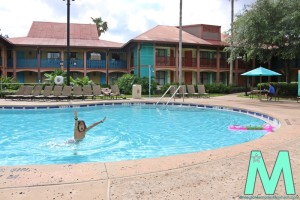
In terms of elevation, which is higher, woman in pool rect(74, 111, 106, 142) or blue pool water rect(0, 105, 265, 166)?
woman in pool rect(74, 111, 106, 142)

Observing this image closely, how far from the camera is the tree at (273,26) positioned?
1992cm

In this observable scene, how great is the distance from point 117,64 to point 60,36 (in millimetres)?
7110

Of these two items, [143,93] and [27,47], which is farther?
[27,47]

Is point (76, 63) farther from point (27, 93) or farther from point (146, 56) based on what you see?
point (27, 93)

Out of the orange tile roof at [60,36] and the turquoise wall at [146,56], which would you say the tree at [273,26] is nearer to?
the turquoise wall at [146,56]

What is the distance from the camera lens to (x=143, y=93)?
2488 centimetres

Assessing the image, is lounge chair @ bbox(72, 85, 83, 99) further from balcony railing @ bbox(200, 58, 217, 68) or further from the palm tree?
the palm tree

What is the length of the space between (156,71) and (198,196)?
28.9 meters

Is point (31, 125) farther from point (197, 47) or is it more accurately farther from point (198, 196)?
point (197, 47)

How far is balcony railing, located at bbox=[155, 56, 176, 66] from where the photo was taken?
30312 mm

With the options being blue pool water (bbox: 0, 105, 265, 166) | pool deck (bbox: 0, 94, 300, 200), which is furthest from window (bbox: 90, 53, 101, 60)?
pool deck (bbox: 0, 94, 300, 200)

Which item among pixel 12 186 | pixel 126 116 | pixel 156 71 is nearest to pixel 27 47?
pixel 156 71

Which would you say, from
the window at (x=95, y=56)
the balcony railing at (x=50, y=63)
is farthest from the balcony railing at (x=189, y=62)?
the balcony railing at (x=50, y=63)

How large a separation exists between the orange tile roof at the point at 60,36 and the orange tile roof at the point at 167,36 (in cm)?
389
